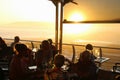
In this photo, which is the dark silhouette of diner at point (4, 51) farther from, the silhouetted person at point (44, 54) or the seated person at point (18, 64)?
the seated person at point (18, 64)

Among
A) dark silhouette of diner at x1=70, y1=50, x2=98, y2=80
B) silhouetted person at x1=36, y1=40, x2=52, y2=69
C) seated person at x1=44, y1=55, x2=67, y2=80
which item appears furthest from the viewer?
silhouetted person at x1=36, y1=40, x2=52, y2=69

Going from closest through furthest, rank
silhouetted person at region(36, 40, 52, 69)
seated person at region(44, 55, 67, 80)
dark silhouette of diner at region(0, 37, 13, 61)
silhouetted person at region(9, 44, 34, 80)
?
1. seated person at region(44, 55, 67, 80)
2. silhouetted person at region(9, 44, 34, 80)
3. silhouetted person at region(36, 40, 52, 69)
4. dark silhouette of diner at region(0, 37, 13, 61)

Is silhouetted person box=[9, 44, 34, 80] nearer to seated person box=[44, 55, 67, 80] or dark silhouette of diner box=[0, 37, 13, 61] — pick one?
seated person box=[44, 55, 67, 80]

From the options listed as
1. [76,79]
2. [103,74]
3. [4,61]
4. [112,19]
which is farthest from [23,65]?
[112,19]

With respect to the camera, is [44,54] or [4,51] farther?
[4,51]

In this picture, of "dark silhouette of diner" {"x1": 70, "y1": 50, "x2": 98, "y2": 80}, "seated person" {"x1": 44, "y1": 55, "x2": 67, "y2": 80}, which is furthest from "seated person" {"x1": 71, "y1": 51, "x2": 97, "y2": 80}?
"seated person" {"x1": 44, "y1": 55, "x2": 67, "y2": 80}

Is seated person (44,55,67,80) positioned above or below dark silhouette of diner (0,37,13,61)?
above

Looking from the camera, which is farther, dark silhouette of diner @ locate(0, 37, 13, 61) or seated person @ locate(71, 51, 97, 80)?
dark silhouette of diner @ locate(0, 37, 13, 61)

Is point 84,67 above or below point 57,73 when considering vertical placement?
below

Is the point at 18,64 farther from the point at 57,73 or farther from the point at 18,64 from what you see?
the point at 57,73

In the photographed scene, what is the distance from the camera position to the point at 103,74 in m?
8.05

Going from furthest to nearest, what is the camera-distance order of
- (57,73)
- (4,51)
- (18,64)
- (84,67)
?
(4,51)
(84,67)
(18,64)
(57,73)

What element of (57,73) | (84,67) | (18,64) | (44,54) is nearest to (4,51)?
(44,54)

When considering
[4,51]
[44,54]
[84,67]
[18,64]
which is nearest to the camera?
[18,64]
